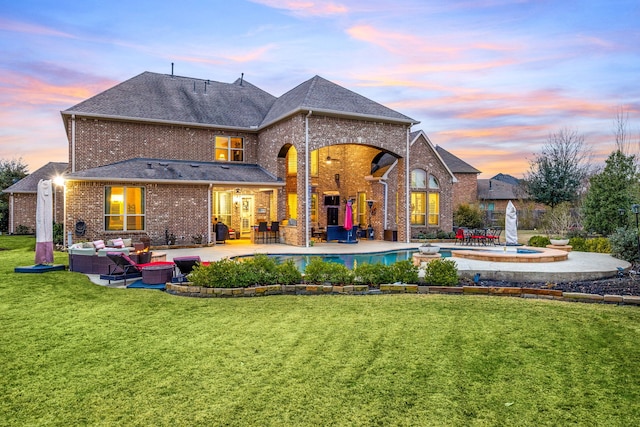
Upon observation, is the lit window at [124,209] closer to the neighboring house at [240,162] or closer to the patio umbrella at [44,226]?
the neighboring house at [240,162]

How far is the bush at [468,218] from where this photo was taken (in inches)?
→ 1072

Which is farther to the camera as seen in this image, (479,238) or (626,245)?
(479,238)

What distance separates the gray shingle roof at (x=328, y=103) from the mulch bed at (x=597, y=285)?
1170 centimetres

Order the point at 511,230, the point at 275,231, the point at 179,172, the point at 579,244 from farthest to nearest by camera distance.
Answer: the point at 275,231, the point at 179,172, the point at 511,230, the point at 579,244

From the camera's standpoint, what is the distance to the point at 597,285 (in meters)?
9.28

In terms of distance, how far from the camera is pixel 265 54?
21.0 meters

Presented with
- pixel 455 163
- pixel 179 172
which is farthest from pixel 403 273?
pixel 455 163

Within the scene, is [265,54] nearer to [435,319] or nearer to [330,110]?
[330,110]

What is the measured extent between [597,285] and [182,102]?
20.6 m

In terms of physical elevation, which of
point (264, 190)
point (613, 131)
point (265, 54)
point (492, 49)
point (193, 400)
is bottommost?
point (193, 400)

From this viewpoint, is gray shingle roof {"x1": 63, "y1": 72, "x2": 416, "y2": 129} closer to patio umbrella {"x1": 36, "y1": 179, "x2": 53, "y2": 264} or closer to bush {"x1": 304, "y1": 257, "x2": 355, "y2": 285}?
patio umbrella {"x1": 36, "y1": 179, "x2": 53, "y2": 264}

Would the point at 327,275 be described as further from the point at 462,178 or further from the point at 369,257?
the point at 462,178

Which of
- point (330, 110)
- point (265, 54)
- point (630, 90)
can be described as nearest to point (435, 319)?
point (330, 110)

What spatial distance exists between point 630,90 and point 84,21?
24.0m
